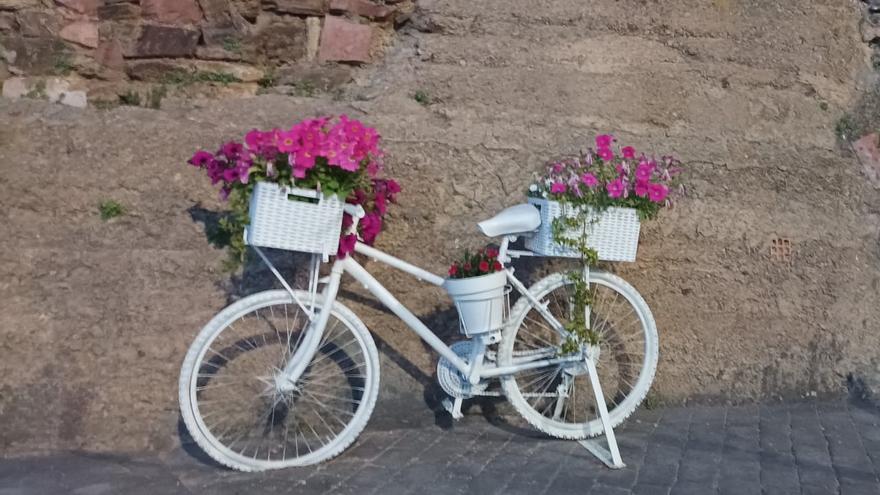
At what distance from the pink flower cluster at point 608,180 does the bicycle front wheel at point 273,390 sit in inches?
43.6

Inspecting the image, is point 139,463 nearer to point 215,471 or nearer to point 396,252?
point 215,471

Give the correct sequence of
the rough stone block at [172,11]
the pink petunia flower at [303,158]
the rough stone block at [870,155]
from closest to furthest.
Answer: the pink petunia flower at [303,158] → the rough stone block at [172,11] → the rough stone block at [870,155]

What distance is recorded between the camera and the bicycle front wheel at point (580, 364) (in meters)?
3.75

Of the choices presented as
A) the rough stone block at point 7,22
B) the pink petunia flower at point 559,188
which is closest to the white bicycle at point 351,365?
the pink petunia flower at point 559,188

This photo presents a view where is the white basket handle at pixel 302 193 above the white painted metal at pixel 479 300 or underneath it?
above

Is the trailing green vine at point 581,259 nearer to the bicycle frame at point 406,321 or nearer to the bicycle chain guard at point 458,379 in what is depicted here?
the bicycle frame at point 406,321

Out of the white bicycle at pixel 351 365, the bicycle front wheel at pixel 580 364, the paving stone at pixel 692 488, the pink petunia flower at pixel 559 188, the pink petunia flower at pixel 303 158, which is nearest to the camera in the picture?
the pink petunia flower at pixel 303 158

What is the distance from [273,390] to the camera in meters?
3.54

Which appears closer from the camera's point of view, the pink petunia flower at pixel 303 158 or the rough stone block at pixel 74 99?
the pink petunia flower at pixel 303 158

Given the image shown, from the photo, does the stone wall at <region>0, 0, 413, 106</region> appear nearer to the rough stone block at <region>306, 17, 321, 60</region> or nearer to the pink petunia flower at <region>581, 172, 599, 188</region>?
the rough stone block at <region>306, 17, 321, 60</region>

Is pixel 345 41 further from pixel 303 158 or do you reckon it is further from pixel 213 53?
pixel 303 158

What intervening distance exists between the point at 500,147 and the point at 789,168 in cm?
157

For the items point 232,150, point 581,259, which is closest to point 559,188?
point 581,259

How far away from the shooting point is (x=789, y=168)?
4.46 m
